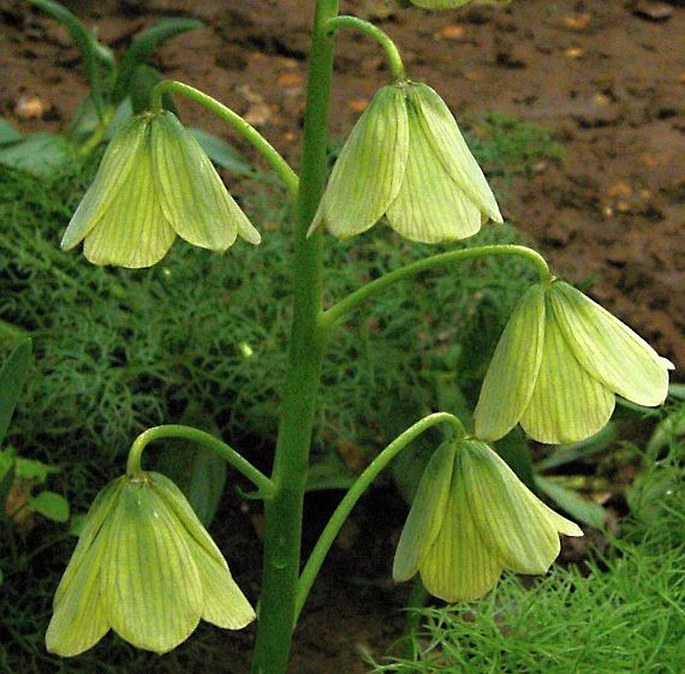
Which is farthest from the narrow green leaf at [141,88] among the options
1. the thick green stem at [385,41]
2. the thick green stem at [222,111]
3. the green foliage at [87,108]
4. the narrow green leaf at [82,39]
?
the thick green stem at [385,41]

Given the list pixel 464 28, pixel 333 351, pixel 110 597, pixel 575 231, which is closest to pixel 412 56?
pixel 464 28

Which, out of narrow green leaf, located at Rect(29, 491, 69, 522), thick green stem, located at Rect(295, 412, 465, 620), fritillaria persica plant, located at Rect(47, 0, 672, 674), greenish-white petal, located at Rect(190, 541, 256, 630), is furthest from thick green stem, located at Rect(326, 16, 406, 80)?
narrow green leaf, located at Rect(29, 491, 69, 522)

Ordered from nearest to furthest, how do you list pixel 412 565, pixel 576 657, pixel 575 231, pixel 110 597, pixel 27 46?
pixel 110 597 < pixel 412 565 < pixel 576 657 < pixel 575 231 < pixel 27 46

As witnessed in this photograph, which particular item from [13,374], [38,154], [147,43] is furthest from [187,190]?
[38,154]

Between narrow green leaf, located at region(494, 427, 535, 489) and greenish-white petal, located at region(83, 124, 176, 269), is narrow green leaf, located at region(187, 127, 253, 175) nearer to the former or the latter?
narrow green leaf, located at region(494, 427, 535, 489)

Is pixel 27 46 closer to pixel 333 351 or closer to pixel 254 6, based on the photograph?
pixel 254 6
